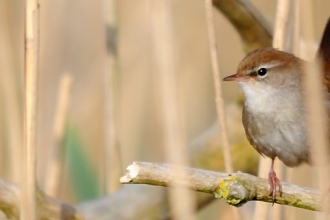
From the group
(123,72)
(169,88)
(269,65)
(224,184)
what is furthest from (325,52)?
(123,72)

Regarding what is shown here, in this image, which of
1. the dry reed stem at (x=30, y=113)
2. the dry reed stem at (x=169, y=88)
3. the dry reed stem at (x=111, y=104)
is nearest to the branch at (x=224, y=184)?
the dry reed stem at (x=169, y=88)

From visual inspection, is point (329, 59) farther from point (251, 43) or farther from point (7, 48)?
point (7, 48)

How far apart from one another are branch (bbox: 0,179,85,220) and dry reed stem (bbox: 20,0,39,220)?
0.12 meters

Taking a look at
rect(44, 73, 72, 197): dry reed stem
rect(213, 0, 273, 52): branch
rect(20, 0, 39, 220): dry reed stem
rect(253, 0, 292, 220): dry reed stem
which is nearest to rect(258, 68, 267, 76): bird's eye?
rect(253, 0, 292, 220): dry reed stem

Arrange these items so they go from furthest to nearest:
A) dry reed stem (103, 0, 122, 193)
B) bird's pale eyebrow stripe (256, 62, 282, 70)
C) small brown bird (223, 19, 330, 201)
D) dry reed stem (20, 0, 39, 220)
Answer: dry reed stem (103, 0, 122, 193), bird's pale eyebrow stripe (256, 62, 282, 70), small brown bird (223, 19, 330, 201), dry reed stem (20, 0, 39, 220)

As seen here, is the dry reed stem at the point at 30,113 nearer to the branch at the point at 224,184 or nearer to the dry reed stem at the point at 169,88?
the branch at the point at 224,184

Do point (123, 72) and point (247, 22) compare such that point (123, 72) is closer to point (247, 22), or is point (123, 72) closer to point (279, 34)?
point (247, 22)

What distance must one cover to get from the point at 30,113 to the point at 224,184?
0.56 meters

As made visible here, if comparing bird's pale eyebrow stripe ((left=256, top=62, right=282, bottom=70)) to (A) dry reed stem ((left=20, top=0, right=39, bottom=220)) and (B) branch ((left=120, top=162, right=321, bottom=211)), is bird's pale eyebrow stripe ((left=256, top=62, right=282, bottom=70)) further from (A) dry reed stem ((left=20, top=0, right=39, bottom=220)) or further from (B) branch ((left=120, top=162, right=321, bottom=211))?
(A) dry reed stem ((left=20, top=0, right=39, bottom=220))

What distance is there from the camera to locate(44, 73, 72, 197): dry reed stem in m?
2.60

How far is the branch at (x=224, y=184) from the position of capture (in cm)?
139

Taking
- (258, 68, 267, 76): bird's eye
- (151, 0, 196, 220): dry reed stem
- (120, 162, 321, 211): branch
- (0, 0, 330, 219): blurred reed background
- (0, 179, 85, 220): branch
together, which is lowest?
(120, 162, 321, 211): branch

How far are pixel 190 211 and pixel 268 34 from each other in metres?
0.97

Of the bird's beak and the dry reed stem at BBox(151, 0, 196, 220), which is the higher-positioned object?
the bird's beak
